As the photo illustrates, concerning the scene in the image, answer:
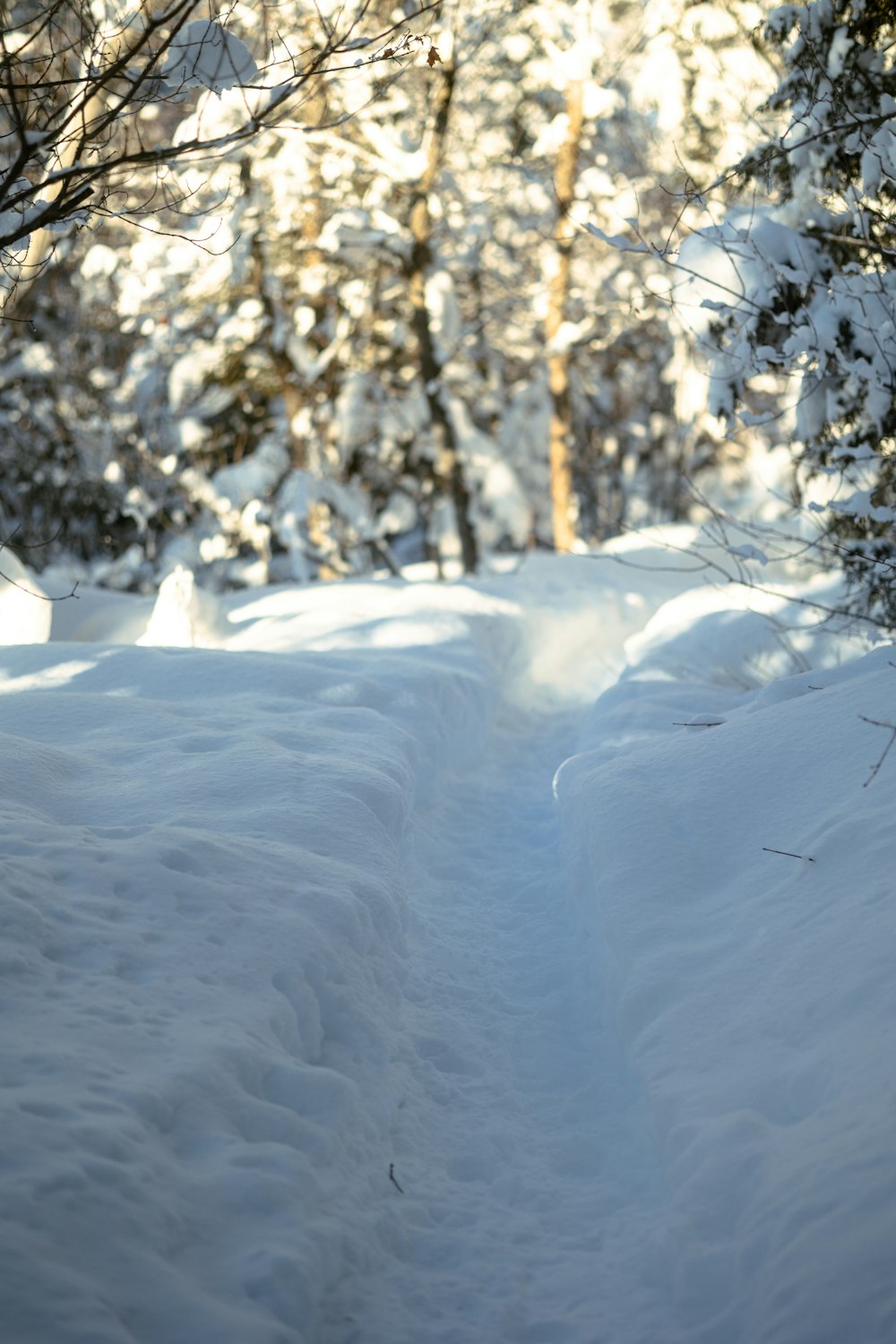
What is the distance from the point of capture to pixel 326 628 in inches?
373

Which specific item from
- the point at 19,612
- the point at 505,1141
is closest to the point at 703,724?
the point at 505,1141

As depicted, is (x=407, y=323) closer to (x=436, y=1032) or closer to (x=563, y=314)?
(x=563, y=314)

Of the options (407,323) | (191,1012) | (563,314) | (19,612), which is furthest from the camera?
(407,323)

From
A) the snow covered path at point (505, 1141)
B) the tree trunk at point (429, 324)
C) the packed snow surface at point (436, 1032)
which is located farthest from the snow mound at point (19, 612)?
the tree trunk at point (429, 324)

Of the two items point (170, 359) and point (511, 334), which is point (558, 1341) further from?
point (511, 334)

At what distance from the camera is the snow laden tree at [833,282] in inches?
229

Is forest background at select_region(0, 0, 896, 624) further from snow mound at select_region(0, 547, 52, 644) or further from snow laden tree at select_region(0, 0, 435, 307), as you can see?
snow laden tree at select_region(0, 0, 435, 307)

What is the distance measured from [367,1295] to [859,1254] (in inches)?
49.7

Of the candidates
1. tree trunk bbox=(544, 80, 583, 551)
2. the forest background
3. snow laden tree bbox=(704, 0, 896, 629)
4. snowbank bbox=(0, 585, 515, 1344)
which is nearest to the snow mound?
the forest background

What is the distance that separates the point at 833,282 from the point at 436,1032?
15.3ft

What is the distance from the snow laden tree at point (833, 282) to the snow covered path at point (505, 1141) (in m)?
2.88

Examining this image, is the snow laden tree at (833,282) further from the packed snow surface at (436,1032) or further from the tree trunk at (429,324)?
the tree trunk at (429,324)

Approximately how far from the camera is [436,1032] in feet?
13.5

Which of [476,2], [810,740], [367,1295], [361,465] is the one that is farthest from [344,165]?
[367,1295]
